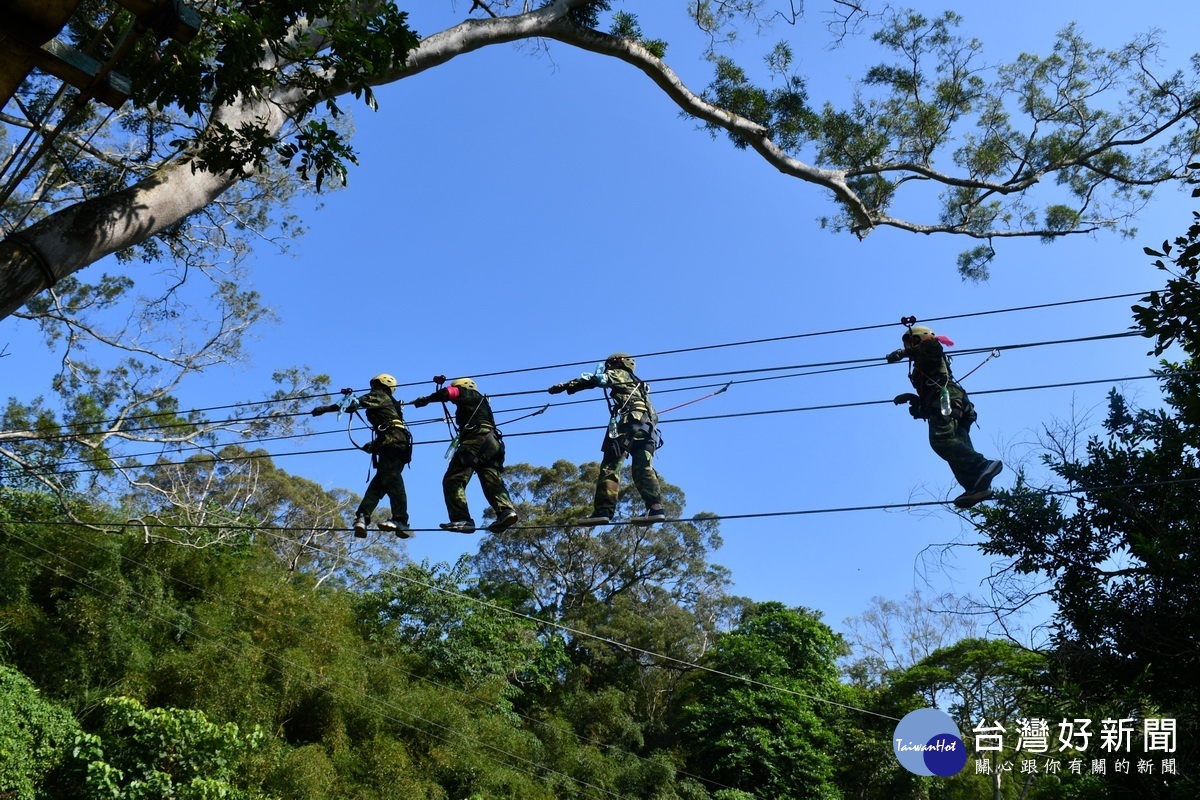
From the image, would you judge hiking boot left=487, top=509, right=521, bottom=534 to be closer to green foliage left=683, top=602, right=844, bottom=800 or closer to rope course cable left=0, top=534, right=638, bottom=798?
rope course cable left=0, top=534, right=638, bottom=798

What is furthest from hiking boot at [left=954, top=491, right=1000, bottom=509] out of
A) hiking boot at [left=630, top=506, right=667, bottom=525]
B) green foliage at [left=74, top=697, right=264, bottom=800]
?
green foliage at [left=74, top=697, right=264, bottom=800]

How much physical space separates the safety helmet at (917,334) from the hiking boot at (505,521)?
2.71 m

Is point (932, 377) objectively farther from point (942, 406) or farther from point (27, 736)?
point (27, 736)

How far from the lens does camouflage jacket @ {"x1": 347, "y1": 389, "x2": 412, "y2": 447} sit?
7125mm

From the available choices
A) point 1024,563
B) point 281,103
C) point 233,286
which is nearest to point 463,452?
point 281,103

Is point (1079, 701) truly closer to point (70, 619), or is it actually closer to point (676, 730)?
point (70, 619)

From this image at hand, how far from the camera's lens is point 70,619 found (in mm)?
13430

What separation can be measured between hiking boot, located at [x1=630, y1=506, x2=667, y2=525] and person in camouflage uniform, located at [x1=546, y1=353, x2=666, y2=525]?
43 mm

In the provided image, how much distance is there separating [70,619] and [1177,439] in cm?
1327

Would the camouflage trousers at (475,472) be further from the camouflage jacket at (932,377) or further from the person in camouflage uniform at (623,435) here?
the camouflage jacket at (932,377)

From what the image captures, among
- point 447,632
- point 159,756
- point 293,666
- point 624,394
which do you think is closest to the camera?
point 624,394

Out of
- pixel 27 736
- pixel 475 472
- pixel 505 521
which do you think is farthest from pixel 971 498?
pixel 27 736

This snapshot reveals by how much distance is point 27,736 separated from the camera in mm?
11289

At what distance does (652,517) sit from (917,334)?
6.46ft
